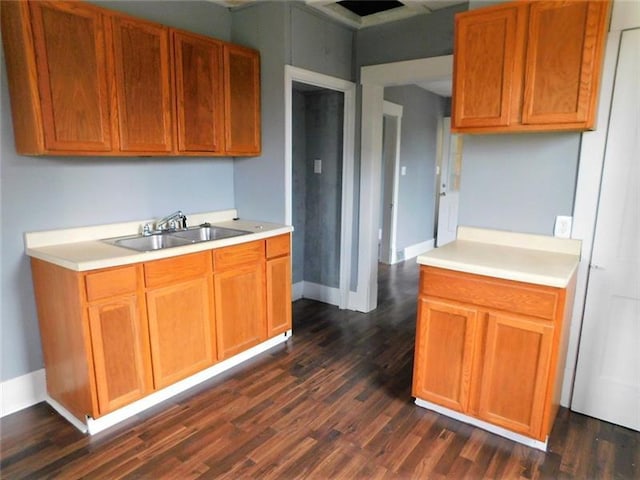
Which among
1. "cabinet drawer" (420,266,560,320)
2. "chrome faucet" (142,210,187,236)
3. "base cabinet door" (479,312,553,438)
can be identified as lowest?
"base cabinet door" (479,312,553,438)

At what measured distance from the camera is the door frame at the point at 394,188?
5016 mm

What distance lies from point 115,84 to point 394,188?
3.79m

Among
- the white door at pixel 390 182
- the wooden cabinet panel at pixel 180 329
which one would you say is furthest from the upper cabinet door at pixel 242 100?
the white door at pixel 390 182

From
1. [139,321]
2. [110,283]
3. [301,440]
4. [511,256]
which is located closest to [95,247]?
[110,283]

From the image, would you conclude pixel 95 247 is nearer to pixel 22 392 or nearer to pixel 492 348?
pixel 22 392

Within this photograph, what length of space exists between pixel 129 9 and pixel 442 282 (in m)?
2.48

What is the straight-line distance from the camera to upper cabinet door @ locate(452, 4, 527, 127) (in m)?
2.04

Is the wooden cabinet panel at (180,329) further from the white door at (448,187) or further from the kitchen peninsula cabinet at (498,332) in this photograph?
the white door at (448,187)

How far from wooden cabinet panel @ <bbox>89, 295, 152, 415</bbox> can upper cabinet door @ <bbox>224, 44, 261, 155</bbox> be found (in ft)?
4.45

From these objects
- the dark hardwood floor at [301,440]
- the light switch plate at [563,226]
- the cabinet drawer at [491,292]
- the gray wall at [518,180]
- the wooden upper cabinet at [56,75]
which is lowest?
the dark hardwood floor at [301,440]

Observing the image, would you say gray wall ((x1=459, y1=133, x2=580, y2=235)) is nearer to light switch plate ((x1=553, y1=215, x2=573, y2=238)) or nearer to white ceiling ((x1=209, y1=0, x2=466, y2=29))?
light switch plate ((x1=553, y1=215, x2=573, y2=238))

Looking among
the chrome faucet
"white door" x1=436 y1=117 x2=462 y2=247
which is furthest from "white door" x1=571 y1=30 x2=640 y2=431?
"white door" x1=436 y1=117 x2=462 y2=247

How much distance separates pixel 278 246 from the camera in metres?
3.04

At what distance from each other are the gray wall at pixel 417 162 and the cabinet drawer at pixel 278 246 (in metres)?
2.81
